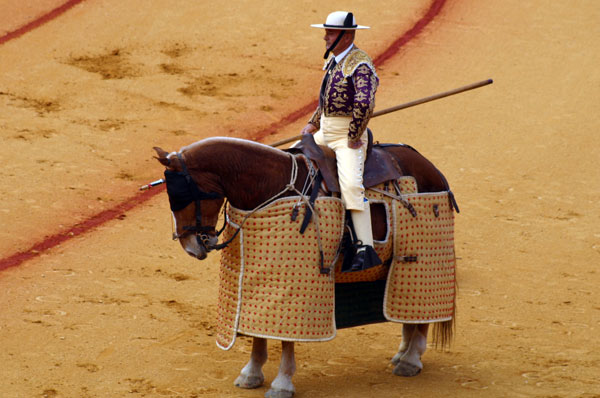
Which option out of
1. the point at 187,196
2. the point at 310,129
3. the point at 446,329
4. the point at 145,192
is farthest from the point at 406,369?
the point at 145,192

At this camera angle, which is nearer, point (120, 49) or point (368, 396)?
point (368, 396)

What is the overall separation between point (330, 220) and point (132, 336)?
6.79 feet

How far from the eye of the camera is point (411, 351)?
7.09 metres

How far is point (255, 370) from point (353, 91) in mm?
1932

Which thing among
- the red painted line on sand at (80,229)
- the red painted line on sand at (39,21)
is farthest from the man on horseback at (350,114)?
the red painted line on sand at (39,21)

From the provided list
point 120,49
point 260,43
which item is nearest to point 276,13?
point 260,43

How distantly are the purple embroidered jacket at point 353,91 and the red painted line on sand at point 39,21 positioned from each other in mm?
9274

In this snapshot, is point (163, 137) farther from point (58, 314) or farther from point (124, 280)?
point (58, 314)

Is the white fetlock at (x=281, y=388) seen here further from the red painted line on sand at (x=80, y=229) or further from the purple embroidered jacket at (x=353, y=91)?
the red painted line on sand at (x=80, y=229)

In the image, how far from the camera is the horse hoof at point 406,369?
23.1ft

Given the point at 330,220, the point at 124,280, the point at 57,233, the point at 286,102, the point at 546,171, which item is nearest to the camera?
the point at 330,220

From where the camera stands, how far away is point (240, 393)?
6.61 m

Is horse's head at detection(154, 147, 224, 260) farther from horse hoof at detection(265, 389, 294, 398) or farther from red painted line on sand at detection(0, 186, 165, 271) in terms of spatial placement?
red painted line on sand at detection(0, 186, 165, 271)

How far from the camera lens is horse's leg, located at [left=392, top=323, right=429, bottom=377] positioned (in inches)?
278
